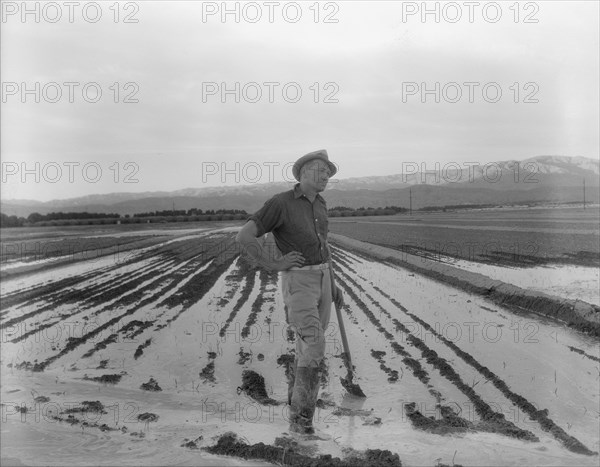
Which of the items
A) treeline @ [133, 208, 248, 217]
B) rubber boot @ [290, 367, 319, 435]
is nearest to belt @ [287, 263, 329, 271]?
rubber boot @ [290, 367, 319, 435]

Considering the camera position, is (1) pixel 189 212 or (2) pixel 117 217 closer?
(2) pixel 117 217

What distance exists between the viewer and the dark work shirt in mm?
4012

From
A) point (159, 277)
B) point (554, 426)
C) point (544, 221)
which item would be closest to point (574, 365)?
point (554, 426)

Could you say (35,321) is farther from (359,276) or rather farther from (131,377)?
(359,276)

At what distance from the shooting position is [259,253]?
13.0 ft

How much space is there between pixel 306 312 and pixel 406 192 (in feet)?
96.5

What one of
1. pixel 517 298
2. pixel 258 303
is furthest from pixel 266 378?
pixel 517 298

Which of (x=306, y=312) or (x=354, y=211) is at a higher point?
(x=354, y=211)

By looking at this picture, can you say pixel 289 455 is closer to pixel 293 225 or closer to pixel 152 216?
pixel 293 225

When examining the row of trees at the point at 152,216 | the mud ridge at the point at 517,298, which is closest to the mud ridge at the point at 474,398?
the mud ridge at the point at 517,298

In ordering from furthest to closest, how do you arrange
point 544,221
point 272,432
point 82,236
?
point 544,221 → point 82,236 → point 272,432

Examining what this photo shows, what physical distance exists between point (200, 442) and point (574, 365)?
3.47 meters

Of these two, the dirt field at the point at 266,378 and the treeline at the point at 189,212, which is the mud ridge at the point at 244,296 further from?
the treeline at the point at 189,212

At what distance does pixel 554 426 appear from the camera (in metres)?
4.11
